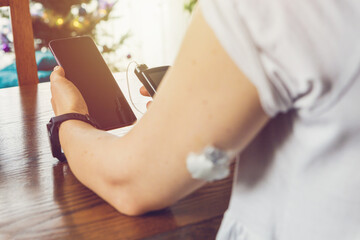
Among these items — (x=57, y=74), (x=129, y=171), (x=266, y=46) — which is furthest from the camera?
(x=57, y=74)

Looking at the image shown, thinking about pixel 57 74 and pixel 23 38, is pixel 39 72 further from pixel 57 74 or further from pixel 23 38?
pixel 57 74

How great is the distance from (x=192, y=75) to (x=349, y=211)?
0.24 meters

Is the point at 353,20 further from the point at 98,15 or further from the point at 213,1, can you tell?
the point at 98,15

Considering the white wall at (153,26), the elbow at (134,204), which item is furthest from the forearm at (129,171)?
the white wall at (153,26)

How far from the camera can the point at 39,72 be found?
3.29 metres

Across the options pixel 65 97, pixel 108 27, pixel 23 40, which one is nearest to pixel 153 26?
pixel 108 27

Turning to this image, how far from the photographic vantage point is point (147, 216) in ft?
1.93

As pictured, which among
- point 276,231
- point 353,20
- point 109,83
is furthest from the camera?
point 109,83

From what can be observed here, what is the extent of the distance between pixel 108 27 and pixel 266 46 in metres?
3.94

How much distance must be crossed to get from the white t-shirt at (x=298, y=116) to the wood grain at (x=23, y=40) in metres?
1.22

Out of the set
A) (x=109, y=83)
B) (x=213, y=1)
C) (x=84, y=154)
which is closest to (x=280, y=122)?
(x=213, y=1)

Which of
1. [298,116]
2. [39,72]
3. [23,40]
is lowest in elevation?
[39,72]

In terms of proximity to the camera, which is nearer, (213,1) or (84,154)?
(213,1)

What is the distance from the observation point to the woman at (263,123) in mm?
410
